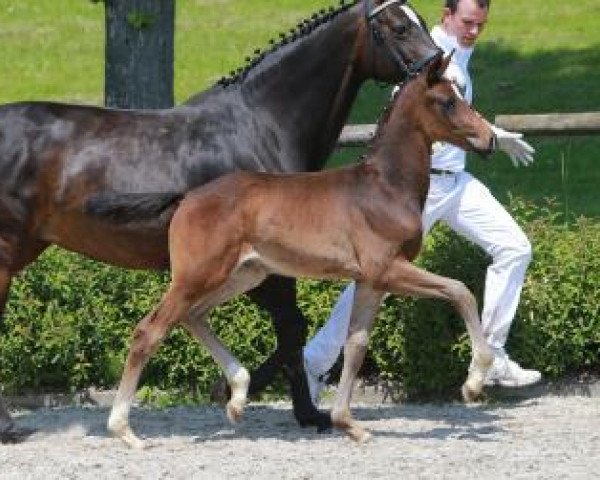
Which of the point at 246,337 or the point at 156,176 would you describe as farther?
the point at 246,337

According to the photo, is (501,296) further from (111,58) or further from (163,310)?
(111,58)

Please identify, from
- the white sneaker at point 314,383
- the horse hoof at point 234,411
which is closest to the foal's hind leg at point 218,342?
the horse hoof at point 234,411

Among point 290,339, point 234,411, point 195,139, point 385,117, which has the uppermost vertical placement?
point 385,117

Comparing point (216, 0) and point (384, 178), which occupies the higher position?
point (384, 178)

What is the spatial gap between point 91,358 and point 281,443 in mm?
1805

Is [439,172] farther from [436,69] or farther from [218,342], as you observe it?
[218,342]

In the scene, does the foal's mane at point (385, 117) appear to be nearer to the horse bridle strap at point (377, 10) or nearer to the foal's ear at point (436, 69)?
the foal's ear at point (436, 69)

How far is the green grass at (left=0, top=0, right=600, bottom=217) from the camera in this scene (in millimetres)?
16828

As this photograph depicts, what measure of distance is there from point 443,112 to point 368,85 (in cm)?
1187

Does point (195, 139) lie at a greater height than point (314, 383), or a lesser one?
greater

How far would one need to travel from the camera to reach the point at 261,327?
9359 millimetres

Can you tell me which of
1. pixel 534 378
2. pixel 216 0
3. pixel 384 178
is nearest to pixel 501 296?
pixel 534 378

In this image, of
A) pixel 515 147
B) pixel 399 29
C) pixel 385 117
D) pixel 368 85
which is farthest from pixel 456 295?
pixel 368 85

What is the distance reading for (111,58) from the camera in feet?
38.0
